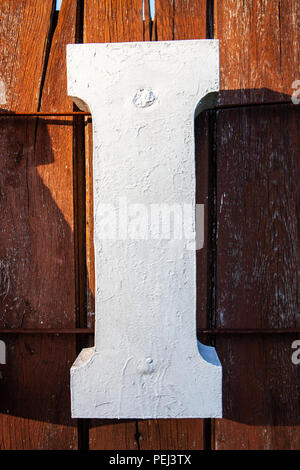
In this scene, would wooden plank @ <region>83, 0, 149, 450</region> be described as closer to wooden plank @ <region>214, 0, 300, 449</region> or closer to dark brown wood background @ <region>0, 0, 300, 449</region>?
dark brown wood background @ <region>0, 0, 300, 449</region>

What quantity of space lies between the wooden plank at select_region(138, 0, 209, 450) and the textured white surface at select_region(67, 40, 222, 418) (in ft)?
0.73

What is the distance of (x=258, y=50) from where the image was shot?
40.6 inches

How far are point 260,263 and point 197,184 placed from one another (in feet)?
1.10

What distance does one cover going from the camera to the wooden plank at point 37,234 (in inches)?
41.5

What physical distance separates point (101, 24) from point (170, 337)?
1.02m

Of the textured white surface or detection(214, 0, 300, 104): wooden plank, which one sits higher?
detection(214, 0, 300, 104): wooden plank

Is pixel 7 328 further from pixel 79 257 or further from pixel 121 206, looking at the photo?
pixel 121 206

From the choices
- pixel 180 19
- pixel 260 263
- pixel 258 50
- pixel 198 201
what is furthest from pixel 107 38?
pixel 260 263

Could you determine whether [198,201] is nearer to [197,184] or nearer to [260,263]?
[197,184]

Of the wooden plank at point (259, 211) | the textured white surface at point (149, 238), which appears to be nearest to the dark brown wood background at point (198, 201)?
the wooden plank at point (259, 211)

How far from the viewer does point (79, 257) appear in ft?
3.50

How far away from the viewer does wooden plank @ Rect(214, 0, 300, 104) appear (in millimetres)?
1027

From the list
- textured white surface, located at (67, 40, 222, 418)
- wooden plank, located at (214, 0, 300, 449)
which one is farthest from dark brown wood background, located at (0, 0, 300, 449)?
textured white surface, located at (67, 40, 222, 418)
